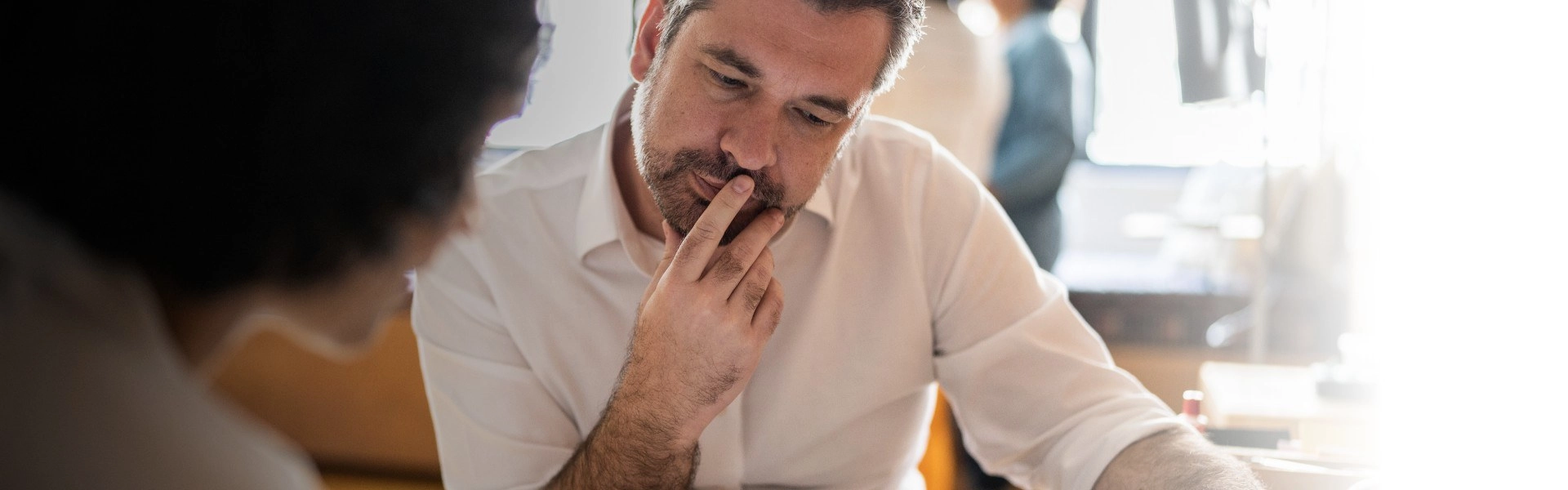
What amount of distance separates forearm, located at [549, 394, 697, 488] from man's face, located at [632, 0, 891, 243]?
7.3 inches

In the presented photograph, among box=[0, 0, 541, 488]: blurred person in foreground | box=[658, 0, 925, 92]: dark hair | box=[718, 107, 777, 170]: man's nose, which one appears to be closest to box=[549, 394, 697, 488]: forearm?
box=[718, 107, 777, 170]: man's nose

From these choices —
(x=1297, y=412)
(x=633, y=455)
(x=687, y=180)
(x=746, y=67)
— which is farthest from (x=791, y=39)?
(x=1297, y=412)

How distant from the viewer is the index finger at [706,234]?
95cm

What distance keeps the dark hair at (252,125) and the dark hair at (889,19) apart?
0.54 metres

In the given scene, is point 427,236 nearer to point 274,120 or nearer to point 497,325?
point 274,120

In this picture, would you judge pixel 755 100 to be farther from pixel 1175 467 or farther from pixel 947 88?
pixel 947 88

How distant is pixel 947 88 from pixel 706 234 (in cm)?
124

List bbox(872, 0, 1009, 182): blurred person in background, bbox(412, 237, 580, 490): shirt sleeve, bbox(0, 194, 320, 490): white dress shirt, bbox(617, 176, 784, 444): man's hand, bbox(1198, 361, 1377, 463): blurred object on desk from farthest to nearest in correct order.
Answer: bbox(872, 0, 1009, 182): blurred person in background < bbox(1198, 361, 1377, 463): blurred object on desk < bbox(412, 237, 580, 490): shirt sleeve < bbox(617, 176, 784, 444): man's hand < bbox(0, 194, 320, 490): white dress shirt

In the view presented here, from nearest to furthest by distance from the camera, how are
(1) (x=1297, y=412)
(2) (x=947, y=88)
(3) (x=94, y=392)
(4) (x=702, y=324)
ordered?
(3) (x=94, y=392), (4) (x=702, y=324), (1) (x=1297, y=412), (2) (x=947, y=88)

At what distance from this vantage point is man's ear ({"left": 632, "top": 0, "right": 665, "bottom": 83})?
110 cm

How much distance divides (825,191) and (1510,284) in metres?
1.06

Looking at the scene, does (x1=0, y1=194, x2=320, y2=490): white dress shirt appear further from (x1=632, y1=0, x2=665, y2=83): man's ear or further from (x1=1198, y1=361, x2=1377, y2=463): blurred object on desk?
(x1=1198, y1=361, x2=1377, y2=463): blurred object on desk

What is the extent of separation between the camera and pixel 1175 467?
1007 millimetres

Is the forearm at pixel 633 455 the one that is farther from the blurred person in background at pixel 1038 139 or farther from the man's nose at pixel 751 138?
the blurred person in background at pixel 1038 139
